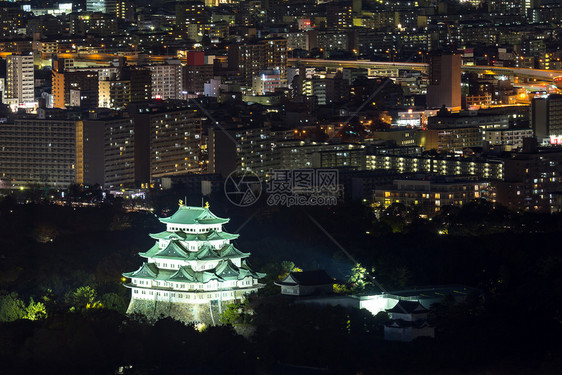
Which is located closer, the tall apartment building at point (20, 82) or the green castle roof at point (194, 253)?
the green castle roof at point (194, 253)

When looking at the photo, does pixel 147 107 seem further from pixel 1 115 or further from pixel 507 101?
pixel 507 101

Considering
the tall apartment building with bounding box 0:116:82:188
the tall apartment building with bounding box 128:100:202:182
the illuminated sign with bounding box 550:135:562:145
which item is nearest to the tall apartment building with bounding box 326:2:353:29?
the illuminated sign with bounding box 550:135:562:145

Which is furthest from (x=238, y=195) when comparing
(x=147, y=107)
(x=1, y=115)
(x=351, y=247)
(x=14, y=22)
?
(x=14, y=22)

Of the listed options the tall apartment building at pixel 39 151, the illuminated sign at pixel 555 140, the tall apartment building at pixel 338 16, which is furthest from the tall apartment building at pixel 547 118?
the tall apartment building at pixel 338 16

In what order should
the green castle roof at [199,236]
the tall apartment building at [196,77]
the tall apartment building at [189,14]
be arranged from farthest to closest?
the tall apartment building at [189,14] → the tall apartment building at [196,77] → the green castle roof at [199,236]

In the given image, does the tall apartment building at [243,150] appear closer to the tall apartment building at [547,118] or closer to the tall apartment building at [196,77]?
the tall apartment building at [547,118]

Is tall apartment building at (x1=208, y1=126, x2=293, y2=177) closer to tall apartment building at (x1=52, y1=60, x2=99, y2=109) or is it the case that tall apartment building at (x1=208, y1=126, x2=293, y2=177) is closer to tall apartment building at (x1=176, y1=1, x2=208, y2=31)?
tall apartment building at (x1=52, y1=60, x2=99, y2=109)

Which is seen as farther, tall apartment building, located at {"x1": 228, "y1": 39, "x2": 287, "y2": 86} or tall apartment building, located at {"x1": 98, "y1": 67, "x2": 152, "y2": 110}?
tall apartment building, located at {"x1": 228, "y1": 39, "x2": 287, "y2": 86}
